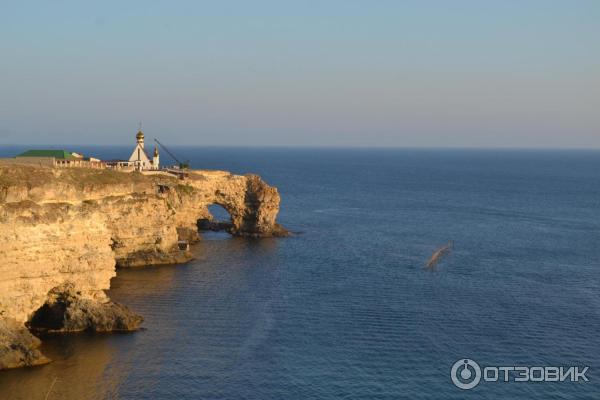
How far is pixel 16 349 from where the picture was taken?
41.8 metres

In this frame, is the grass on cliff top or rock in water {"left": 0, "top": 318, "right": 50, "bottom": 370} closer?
rock in water {"left": 0, "top": 318, "right": 50, "bottom": 370}

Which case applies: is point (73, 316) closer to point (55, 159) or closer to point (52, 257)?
point (52, 257)

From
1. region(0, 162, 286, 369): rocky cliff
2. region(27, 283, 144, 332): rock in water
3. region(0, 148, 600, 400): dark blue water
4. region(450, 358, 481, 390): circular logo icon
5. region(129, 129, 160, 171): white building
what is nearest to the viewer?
region(0, 148, 600, 400): dark blue water

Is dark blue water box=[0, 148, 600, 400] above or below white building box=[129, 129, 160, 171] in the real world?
below

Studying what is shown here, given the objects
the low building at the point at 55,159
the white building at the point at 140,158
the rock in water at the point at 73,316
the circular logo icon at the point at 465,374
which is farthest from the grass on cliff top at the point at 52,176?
the circular logo icon at the point at 465,374

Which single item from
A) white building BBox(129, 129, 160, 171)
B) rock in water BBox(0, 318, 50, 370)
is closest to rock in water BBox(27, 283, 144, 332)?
rock in water BBox(0, 318, 50, 370)

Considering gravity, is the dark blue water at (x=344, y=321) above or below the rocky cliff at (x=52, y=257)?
below

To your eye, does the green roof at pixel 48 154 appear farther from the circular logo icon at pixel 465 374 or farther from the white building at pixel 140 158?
the circular logo icon at pixel 465 374

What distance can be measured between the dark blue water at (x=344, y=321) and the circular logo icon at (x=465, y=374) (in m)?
0.54

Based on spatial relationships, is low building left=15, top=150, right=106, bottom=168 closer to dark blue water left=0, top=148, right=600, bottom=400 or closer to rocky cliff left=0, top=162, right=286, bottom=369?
rocky cliff left=0, top=162, right=286, bottom=369

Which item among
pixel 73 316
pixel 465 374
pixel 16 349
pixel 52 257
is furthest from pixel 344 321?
pixel 16 349

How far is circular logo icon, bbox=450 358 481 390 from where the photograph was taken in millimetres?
40531

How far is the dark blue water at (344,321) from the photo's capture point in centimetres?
4012

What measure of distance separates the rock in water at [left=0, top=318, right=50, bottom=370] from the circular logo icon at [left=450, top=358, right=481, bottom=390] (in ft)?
75.9
